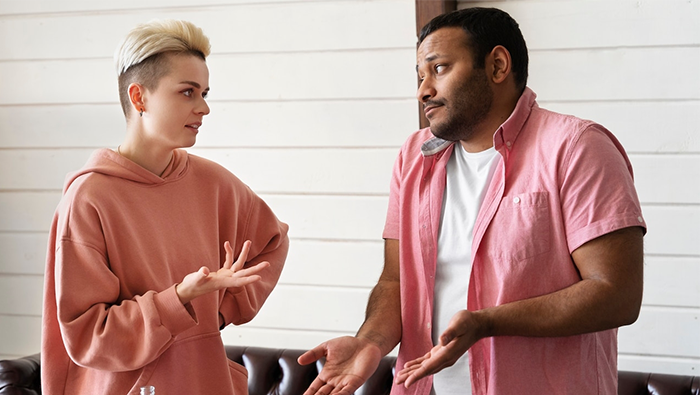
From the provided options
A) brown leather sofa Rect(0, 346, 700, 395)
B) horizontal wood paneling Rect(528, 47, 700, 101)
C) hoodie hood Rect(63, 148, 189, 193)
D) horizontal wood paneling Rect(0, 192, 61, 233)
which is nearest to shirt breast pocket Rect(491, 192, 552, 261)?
hoodie hood Rect(63, 148, 189, 193)

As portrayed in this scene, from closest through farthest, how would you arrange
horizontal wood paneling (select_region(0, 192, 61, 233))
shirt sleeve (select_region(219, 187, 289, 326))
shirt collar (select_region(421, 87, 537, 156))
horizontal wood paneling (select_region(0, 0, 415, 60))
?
shirt collar (select_region(421, 87, 537, 156)), shirt sleeve (select_region(219, 187, 289, 326)), horizontal wood paneling (select_region(0, 0, 415, 60)), horizontal wood paneling (select_region(0, 192, 61, 233))

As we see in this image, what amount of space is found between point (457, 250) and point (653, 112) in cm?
132

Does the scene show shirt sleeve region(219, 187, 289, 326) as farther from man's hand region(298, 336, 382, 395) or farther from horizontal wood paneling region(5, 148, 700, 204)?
horizontal wood paneling region(5, 148, 700, 204)

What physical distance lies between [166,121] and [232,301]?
1.71 feet

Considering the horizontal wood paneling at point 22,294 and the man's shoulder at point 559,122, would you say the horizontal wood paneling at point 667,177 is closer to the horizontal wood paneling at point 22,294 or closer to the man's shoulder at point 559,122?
the man's shoulder at point 559,122

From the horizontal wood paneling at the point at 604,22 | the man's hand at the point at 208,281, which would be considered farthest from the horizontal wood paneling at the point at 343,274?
the man's hand at the point at 208,281

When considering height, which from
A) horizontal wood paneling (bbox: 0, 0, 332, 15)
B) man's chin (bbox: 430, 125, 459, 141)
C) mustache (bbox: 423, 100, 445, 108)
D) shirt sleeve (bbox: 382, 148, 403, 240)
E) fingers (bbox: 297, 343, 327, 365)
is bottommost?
fingers (bbox: 297, 343, 327, 365)

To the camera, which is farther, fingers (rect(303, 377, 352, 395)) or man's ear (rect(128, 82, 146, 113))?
man's ear (rect(128, 82, 146, 113))

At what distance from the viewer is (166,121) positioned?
1840 mm

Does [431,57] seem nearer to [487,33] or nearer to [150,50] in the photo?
[487,33]

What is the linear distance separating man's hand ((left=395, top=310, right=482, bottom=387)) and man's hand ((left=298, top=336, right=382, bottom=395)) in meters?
0.17

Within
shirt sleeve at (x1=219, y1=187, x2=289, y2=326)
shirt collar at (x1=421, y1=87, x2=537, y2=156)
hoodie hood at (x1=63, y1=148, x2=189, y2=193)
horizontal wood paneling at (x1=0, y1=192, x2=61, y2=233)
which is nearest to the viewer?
shirt collar at (x1=421, y1=87, x2=537, y2=156)

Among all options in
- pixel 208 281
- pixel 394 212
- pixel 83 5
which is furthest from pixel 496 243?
pixel 83 5

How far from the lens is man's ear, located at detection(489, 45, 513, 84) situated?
175 centimetres
